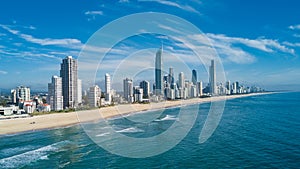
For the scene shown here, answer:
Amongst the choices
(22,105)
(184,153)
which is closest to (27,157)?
(184,153)

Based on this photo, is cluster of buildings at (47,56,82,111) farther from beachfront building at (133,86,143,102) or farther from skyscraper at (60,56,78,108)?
beachfront building at (133,86,143,102)

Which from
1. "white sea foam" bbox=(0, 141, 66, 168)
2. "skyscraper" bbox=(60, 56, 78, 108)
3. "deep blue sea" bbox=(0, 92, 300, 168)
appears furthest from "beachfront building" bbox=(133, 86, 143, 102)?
"white sea foam" bbox=(0, 141, 66, 168)

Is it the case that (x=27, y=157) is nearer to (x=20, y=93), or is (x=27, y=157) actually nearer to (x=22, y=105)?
(x=22, y=105)

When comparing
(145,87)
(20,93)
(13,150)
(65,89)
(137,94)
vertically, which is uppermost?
(145,87)

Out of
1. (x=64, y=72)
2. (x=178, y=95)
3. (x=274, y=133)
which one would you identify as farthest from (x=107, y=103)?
(x=274, y=133)

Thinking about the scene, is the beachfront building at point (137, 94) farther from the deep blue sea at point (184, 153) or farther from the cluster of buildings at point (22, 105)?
the deep blue sea at point (184, 153)

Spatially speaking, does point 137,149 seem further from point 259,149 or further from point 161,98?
point 161,98

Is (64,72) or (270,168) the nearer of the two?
(270,168)
